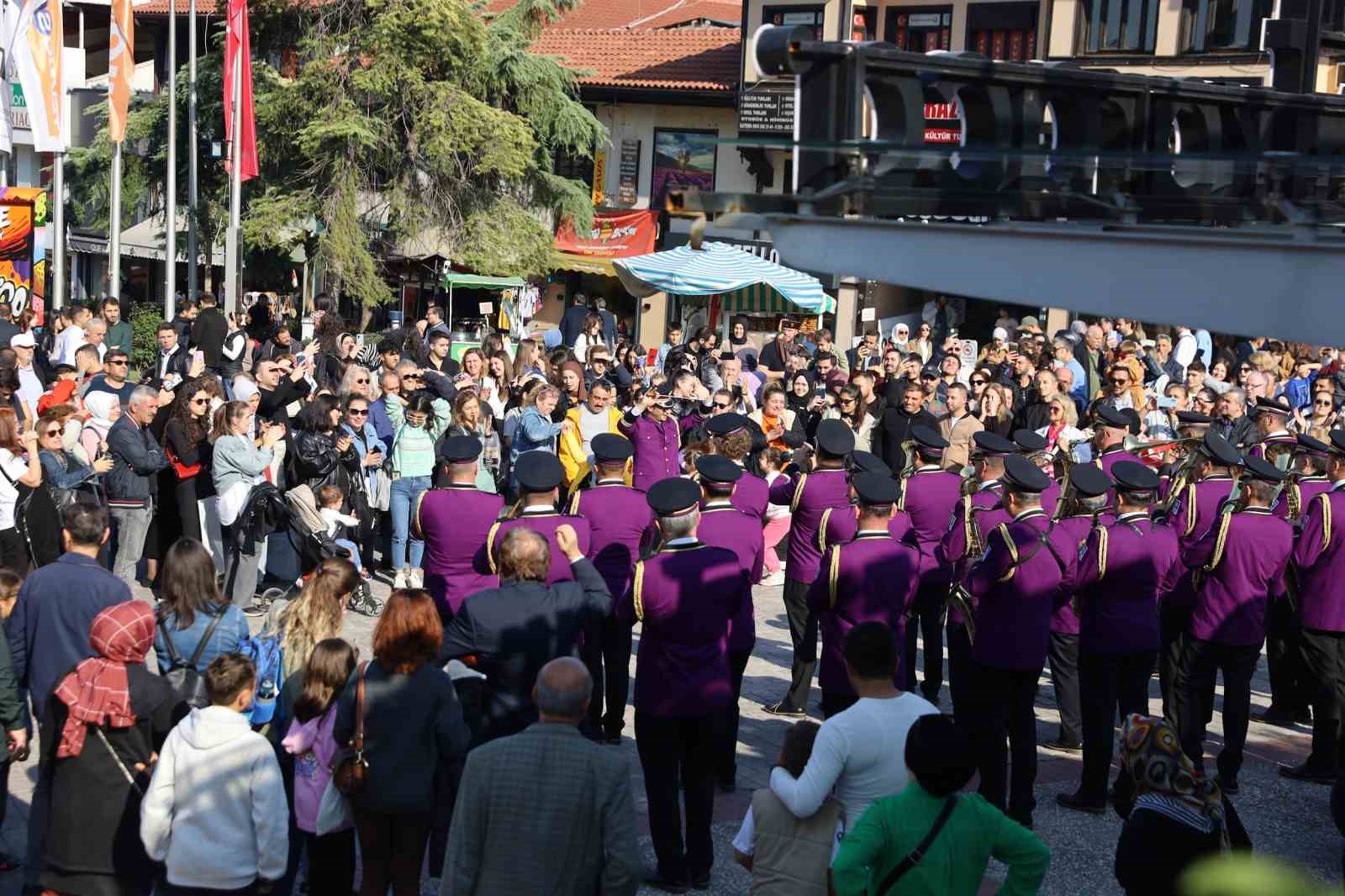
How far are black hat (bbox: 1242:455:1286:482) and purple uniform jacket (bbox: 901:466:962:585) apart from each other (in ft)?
5.77

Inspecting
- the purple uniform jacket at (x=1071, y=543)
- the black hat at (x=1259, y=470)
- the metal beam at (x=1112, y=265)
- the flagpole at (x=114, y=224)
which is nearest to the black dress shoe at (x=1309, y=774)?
the purple uniform jacket at (x=1071, y=543)

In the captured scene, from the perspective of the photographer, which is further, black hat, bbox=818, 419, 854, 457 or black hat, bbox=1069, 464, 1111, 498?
black hat, bbox=818, 419, 854, 457

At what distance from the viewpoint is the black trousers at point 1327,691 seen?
7.86m

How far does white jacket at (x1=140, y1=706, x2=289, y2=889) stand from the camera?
4.79 m

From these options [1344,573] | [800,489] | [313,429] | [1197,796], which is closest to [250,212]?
[313,429]

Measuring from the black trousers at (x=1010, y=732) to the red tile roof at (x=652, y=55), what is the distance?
28.9 meters

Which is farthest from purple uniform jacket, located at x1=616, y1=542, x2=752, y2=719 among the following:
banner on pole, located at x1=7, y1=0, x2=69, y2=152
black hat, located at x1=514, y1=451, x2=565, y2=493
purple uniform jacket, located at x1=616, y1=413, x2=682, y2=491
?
banner on pole, located at x1=7, y1=0, x2=69, y2=152

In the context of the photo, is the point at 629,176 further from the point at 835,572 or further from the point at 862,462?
the point at 835,572

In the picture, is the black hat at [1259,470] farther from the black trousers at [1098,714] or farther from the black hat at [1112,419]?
the black hat at [1112,419]

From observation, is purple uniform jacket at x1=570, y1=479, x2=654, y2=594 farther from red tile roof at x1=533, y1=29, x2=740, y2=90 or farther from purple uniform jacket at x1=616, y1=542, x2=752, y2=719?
red tile roof at x1=533, y1=29, x2=740, y2=90

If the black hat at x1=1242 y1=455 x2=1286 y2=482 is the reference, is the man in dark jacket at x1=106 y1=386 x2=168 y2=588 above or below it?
below

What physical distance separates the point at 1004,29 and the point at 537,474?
26.8 metres

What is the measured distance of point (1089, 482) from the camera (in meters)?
7.45

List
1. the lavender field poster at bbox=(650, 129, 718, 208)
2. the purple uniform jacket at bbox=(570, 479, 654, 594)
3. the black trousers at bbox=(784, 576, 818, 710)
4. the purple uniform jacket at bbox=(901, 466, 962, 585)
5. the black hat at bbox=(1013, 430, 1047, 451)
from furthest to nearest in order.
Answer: the lavender field poster at bbox=(650, 129, 718, 208)
the black hat at bbox=(1013, 430, 1047, 451)
the purple uniform jacket at bbox=(901, 466, 962, 585)
the black trousers at bbox=(784, 576, 818, 710)
the purple uniform jacket at bbox=(570, 479, 654, 594)
